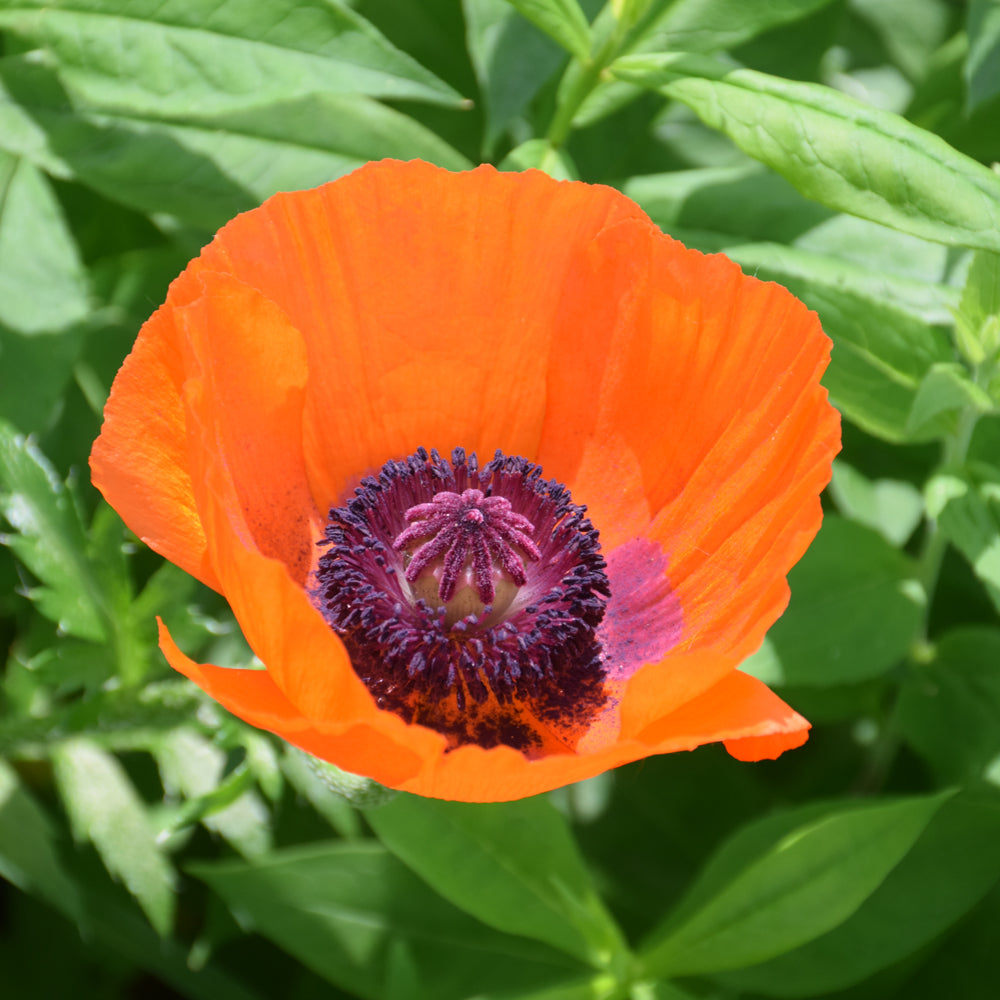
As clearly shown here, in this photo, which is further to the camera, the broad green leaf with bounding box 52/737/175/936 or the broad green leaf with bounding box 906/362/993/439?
the broad green leaf with bounding box 52/737/175/936

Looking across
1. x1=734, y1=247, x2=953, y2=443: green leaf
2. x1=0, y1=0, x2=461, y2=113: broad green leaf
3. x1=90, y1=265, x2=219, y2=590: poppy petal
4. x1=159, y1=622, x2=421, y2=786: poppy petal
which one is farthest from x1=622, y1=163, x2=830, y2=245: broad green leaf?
x1=159, y1=622, x2=421, y2=786: poppy petal

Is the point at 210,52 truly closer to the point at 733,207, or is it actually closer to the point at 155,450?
the point at 155,450

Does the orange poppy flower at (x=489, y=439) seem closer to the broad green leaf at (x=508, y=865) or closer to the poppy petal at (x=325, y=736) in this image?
the poppy petal at (x=325, y=736)

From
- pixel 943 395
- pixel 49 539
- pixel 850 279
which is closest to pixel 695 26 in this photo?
pixel 850 279

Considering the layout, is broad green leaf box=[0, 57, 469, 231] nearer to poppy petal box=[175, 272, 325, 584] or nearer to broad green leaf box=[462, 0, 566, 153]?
broad green leaf box=[462, 0, 566, 153]

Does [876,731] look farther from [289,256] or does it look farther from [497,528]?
[289,256]

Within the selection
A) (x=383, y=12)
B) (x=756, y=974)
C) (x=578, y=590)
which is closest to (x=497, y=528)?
(x=578, y=590)
